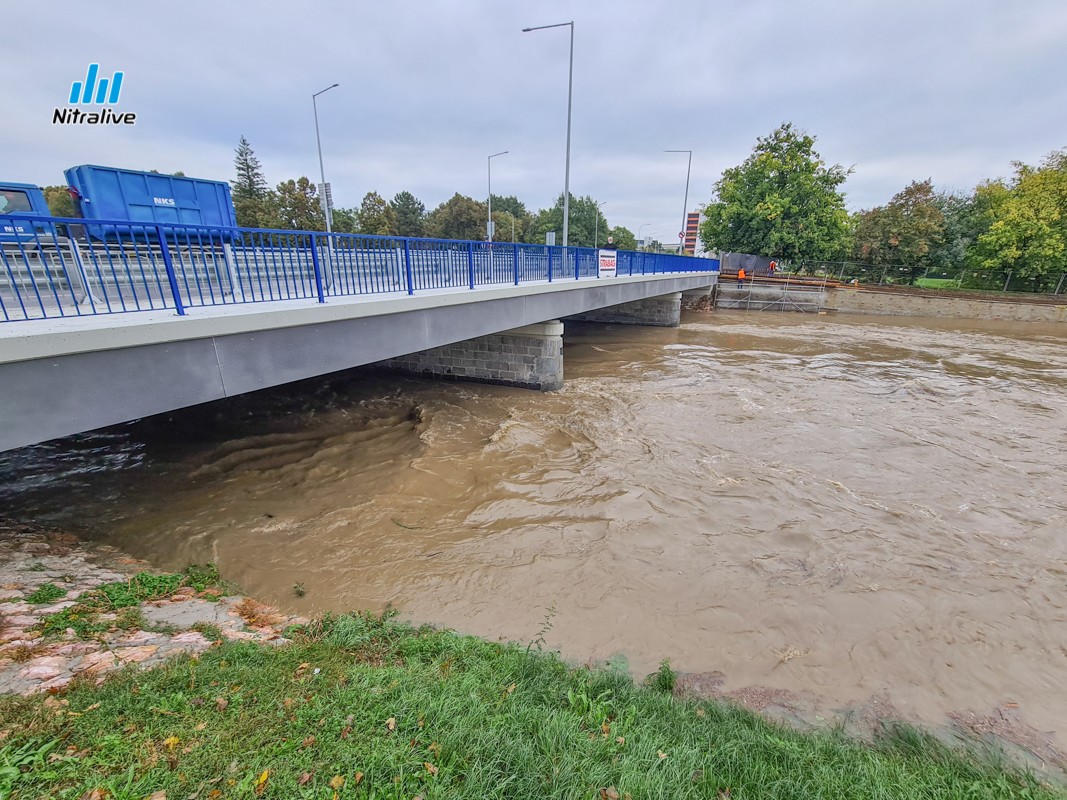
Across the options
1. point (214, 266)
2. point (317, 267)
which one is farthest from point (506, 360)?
point (214, 266)

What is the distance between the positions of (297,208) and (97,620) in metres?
47.8

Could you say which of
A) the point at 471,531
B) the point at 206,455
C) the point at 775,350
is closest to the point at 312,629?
the point at 471,531

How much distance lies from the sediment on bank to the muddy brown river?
2.95ft

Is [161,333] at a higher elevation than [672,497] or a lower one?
higher

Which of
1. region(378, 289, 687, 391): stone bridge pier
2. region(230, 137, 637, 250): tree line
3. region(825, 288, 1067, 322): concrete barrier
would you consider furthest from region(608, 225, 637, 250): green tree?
region(378, 289, 687, 391): stone bridge pier

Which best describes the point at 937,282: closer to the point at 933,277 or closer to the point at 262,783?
the point at 933,277

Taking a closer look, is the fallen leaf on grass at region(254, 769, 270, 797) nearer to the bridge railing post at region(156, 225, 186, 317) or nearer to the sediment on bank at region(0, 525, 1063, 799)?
the sediment on bank at region(0, 525, 1063, 799)

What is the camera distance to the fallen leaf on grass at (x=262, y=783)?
86.0 inches

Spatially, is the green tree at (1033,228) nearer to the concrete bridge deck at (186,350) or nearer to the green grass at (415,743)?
the concrete bridge deck at (186,350)

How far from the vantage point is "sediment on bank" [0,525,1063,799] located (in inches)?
89.2

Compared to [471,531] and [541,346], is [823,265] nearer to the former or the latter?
[541,346]

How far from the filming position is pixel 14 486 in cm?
693

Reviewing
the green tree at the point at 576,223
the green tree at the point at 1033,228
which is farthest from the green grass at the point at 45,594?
the green tree at the point at 576,223

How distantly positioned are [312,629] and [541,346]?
9.77m
